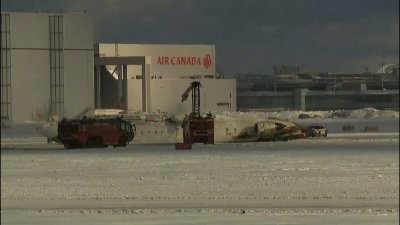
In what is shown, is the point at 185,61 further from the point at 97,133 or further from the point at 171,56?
the point at 97,133

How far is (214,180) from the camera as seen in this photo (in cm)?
1468

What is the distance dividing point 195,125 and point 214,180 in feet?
5.96

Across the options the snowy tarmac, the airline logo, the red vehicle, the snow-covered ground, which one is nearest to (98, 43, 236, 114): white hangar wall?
the airline logo

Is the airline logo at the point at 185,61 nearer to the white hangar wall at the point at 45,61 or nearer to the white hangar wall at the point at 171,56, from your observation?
the white hangar wall at the point at 171,56

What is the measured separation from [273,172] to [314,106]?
510cm

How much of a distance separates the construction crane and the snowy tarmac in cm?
28

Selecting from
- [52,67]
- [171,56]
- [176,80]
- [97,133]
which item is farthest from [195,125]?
[52,67]

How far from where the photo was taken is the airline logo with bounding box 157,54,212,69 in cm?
1338

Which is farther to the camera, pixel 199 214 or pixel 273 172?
pixel 273 172

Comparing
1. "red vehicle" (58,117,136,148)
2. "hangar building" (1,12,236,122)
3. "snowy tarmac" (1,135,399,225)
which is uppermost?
"hangar building" (1,12,236,122)

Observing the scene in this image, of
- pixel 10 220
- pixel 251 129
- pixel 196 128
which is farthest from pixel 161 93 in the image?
pixel 10 220

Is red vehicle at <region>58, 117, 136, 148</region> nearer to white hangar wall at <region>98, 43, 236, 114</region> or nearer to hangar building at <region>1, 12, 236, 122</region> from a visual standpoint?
white hangar wall at <region>98, 43, 236, 114</region>

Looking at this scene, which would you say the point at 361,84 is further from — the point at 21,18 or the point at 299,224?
the point at 21,18

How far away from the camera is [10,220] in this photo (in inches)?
398
